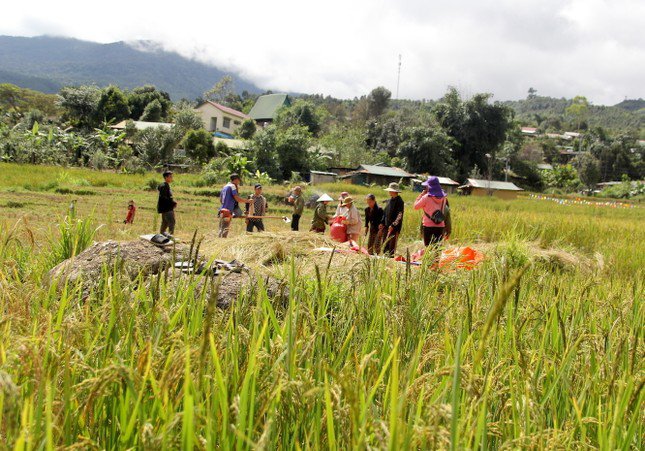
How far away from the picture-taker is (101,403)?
3.82 ft

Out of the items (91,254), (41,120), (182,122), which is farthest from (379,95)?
(91,254)

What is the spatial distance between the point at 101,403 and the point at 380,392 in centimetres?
77

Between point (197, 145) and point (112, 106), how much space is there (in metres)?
17.2

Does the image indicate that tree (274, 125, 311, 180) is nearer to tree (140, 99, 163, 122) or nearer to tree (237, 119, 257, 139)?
tree (237, 119, 257, 139)

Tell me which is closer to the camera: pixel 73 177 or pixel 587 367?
pixel 587 367

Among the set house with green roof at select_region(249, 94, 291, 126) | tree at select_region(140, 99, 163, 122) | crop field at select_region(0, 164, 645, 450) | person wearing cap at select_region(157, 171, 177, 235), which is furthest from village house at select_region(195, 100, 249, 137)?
crop field at select_region(0, 164, 645, 450)

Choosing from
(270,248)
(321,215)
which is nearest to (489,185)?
(321,215)

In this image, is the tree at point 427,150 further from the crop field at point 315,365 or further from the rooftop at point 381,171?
the crop field at point 315,365

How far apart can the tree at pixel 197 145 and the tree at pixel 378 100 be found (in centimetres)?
4367

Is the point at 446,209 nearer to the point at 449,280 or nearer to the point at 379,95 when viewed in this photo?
the point at 449,280

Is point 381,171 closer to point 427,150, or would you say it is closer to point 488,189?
point 427,150

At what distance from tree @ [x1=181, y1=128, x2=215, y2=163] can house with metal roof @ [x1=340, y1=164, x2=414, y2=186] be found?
11.6m

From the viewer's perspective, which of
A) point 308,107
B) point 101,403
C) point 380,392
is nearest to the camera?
point 101,403

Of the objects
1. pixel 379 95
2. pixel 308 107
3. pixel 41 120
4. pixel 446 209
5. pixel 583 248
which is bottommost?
pixel 583 248
